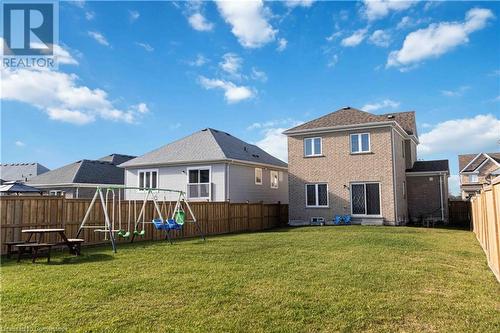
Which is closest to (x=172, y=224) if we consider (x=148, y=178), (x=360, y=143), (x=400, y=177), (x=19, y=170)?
(x=360, y=143)

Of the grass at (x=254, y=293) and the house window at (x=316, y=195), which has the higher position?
the house window at (x=316, y=195)

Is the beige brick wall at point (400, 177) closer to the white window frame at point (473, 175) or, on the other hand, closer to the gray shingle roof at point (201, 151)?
the gray shingle roof at point (201, 151)

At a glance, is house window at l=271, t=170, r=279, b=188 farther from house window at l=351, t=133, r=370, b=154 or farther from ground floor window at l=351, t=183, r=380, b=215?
house window at l=351, t=133, r=370, b=154

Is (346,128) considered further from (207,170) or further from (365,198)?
(207,170)

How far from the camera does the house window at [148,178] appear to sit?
998 inches

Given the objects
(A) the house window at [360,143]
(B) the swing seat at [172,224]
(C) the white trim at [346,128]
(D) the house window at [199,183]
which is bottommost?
(B) the swing seat at [172,224]

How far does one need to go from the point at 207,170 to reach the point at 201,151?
1577 millimetres

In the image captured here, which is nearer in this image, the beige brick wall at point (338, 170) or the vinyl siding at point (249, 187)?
the beige brick wall at point (338, 170)

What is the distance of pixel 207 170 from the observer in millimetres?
23391

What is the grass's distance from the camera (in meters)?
4.50

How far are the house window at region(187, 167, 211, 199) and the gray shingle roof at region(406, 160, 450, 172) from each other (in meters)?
13.0

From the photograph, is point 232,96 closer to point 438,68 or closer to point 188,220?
point 188,220

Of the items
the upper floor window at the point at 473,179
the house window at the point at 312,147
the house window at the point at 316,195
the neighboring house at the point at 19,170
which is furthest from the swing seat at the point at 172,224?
the upper floor window at the point at 473,179

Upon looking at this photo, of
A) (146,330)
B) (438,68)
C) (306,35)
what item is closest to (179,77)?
(306,35)
